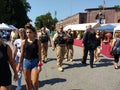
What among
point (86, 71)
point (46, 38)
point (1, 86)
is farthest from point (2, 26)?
point (1, 86)

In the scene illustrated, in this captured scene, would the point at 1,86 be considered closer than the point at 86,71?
Yes

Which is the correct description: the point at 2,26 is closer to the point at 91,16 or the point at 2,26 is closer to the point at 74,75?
the point at 74,75

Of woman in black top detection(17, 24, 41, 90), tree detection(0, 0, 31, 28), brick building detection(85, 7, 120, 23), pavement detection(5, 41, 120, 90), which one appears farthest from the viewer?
brick building detection(85, 7, 120, 23)

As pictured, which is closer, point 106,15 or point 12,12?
point 12,12

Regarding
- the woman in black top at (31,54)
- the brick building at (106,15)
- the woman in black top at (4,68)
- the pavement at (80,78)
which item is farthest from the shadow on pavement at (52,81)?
the brick building at (106,15)

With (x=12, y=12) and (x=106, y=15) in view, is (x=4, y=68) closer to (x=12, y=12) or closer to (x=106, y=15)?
(x=12, y=12)

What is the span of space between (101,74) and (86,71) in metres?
0.85

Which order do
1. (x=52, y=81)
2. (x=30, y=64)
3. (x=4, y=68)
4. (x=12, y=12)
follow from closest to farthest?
1. (x=4, y=68)
2. (x=30, y=64)
3. (x=52, y=81)
4. (x=12, y=12)

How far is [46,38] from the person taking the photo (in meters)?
15.8

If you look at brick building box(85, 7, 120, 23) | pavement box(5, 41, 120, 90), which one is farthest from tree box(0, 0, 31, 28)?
pavement box(5, 41, 120, 90)

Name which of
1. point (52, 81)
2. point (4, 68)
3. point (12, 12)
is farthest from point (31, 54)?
point (12, 12)

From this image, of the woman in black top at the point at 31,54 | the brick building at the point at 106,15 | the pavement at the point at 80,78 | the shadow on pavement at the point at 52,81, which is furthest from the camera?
the brick building at the point at 106,15

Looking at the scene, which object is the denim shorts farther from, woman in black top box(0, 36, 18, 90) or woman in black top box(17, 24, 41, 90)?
woman in black top box(0, 36, 18, 90)

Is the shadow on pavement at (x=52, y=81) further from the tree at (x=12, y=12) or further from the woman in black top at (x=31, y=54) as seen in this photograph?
the tree at (x=12, y=12)
